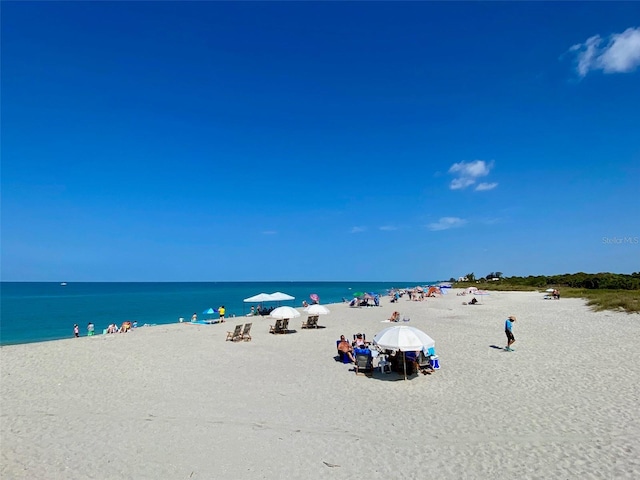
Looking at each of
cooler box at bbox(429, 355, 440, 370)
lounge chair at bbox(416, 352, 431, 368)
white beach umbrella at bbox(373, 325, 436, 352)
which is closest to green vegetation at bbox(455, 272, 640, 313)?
cooler box at bbox(429, 355, 440, 370)

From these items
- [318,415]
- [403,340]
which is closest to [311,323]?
[403,340]

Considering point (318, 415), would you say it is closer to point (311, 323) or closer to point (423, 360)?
point (423, 360)

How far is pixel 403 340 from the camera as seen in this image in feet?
34.2

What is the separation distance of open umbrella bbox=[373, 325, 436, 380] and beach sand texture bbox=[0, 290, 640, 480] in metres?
1.04

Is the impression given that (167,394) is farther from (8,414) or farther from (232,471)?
(232,471)

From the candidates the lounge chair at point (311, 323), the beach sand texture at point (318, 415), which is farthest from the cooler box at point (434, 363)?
the lounge chair at point (311, 323)

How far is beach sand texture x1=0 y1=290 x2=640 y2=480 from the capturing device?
596cm

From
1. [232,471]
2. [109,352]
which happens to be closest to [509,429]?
[232,471]

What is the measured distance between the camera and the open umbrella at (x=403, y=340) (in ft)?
33.6

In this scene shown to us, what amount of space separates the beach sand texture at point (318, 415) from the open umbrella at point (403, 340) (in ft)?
3.43

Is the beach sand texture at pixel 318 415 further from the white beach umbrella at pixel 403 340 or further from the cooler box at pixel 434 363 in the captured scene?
the white beach umbrella at pixel 403 340

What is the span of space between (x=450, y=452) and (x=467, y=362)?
697 cm

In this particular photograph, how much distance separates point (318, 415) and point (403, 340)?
337 centimetres

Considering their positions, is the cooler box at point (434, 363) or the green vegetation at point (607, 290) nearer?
the cooler box at point (434, 363)
